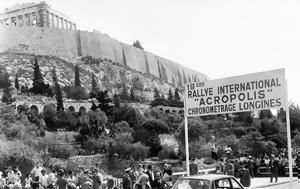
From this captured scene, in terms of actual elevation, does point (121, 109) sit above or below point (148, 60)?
below

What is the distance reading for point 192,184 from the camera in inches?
379

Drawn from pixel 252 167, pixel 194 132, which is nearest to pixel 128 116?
pixel 194 132

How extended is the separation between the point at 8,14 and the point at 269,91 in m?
117

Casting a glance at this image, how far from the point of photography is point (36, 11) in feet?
372

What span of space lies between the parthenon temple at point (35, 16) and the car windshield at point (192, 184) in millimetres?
106804

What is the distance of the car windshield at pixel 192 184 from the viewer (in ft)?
31.1

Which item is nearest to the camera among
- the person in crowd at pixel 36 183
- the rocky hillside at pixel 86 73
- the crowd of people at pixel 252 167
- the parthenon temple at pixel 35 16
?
the person in crowd at pixel 36 183

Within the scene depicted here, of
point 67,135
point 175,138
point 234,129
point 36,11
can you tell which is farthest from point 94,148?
point 36,11

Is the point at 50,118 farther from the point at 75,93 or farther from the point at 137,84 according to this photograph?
the point at 137,84

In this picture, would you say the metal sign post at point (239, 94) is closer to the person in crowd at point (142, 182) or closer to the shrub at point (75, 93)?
the person in crowd at point (142, 182)

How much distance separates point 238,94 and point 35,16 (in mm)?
108144

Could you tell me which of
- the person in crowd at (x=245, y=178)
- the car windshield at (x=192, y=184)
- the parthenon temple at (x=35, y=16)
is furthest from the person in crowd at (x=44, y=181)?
the parthenon temple at (x=35, y=16)

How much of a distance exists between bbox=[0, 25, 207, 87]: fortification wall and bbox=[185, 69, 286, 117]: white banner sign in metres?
87.2

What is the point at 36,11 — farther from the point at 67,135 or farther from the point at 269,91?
the point at 269,91
